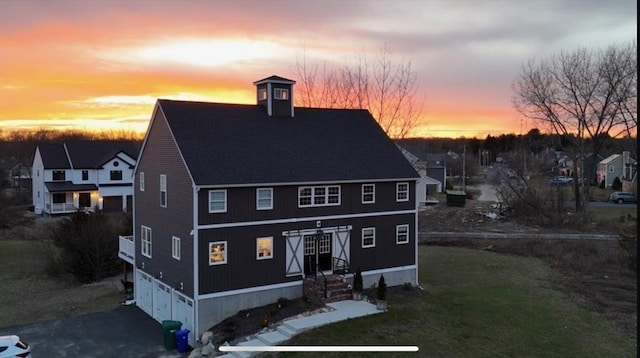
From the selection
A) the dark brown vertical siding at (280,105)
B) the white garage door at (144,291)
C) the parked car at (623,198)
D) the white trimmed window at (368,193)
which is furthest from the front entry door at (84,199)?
the parked car at (623,198)

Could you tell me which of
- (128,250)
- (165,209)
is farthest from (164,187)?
(128,250)

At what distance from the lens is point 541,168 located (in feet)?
211

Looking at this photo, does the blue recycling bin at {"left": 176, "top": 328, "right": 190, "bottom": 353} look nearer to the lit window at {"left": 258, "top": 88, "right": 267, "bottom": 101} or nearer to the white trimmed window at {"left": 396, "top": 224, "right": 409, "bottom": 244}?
the white trimmed window at {"left": 396, "top": 224, "right": 409, "bottom": 244}

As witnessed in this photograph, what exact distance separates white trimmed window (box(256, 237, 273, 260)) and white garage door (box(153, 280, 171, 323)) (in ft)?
14.6

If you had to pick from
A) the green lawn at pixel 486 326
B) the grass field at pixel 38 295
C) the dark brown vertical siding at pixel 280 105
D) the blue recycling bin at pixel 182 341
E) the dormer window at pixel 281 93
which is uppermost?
the dormer window at pixel 281 93

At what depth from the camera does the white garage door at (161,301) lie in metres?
23.1

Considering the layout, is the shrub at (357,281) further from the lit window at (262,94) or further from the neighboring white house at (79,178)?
the neighboring white house at (79,178)

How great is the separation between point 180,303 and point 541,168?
54.1m

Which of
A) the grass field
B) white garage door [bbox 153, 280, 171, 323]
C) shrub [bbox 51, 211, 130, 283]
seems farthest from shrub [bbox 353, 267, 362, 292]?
shrub [bbox 51, 211, 130, 283]

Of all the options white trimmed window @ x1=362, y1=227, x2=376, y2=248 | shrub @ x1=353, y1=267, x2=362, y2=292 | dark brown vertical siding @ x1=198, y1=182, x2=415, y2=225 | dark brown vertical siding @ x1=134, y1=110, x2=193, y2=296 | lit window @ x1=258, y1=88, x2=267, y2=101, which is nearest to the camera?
dark brown vertical siding @ x1=198, y1=182, x2=415, y2=225

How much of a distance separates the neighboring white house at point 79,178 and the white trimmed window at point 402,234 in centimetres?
4202

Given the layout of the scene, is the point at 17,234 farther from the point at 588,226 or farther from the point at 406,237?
the point at 588,226

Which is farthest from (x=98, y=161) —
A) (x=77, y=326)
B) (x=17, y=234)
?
(x=77, y=326)

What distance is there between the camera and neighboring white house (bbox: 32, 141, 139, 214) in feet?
195
